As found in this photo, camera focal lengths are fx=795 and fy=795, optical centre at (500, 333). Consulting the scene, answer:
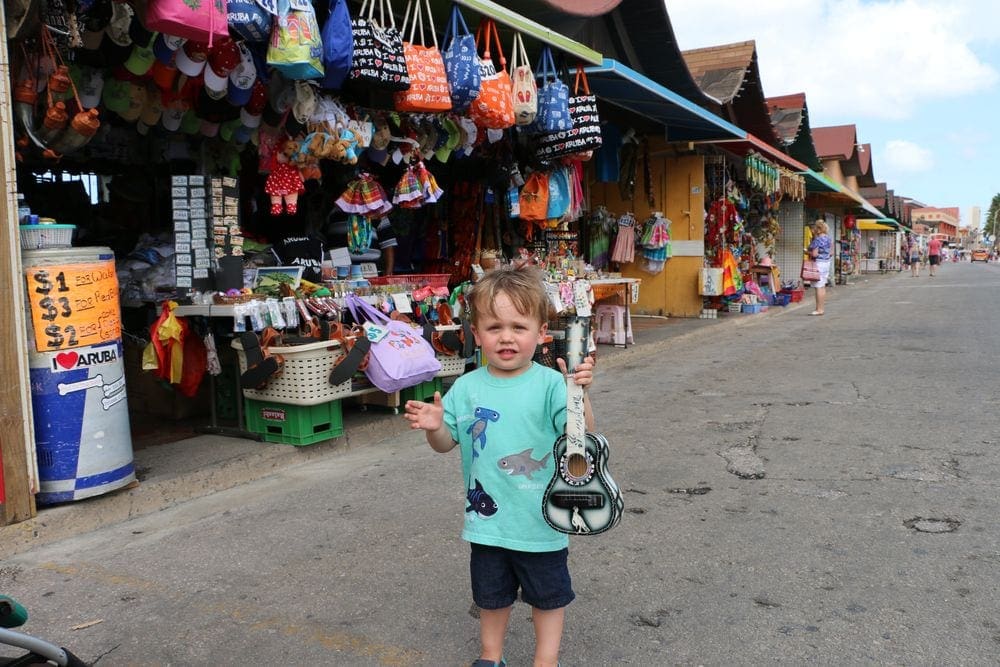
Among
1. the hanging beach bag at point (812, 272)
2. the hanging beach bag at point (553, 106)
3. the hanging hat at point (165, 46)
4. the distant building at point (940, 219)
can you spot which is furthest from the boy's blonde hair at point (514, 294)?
the distant building at point (940, 219)

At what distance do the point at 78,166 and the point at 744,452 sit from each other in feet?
21.0

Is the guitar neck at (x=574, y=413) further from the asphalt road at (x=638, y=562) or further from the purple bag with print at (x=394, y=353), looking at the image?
the purple bag with print at (x=394, y=353)

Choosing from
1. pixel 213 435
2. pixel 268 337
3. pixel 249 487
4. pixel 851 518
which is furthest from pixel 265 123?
pixel 851 518

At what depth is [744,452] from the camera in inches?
209

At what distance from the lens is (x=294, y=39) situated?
476 cm

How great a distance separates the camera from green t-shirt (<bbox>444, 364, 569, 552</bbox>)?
2377 mm

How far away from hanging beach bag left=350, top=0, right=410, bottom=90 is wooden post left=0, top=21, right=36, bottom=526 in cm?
219

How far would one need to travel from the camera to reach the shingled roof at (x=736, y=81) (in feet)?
48.9

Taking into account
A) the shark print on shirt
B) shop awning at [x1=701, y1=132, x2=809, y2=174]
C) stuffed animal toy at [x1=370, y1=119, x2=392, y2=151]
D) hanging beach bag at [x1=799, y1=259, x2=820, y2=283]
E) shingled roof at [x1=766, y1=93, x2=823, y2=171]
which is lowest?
the shark print on shirt

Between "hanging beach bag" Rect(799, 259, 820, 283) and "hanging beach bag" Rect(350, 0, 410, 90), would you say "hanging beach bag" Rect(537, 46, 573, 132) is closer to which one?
"hanging beach bag" Rect(350, 0, 410, 90)

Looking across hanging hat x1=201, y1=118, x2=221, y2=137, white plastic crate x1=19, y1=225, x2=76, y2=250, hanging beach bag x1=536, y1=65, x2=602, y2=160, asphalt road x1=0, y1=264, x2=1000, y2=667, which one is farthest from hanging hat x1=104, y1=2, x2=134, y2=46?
hanging beach bag x1=536, y1=65, x2=602, y2=160

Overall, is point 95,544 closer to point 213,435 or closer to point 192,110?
point 213,435

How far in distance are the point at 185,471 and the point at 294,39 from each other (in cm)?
266

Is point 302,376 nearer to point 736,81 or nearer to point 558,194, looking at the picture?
point 558,194
